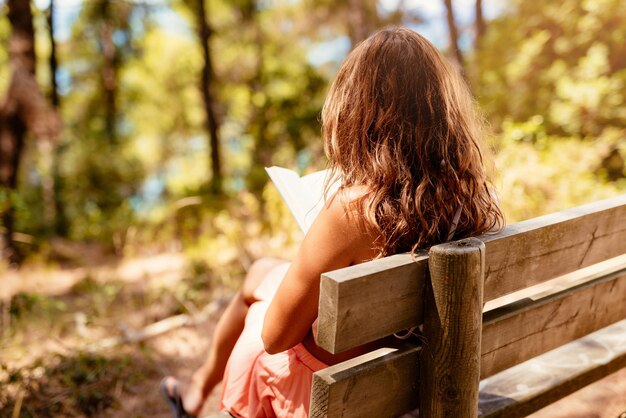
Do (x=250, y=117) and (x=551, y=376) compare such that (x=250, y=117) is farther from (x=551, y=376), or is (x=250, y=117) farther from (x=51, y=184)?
(x=551, y=376)

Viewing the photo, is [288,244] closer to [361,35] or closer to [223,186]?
[361,35]

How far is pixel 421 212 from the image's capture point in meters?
1.52

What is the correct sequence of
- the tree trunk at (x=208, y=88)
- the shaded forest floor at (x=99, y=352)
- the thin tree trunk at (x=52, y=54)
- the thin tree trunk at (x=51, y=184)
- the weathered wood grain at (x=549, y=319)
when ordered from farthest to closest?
the thin tree trunk at (x=52, y=54) < the tree trunk at (x=208, y=88) < the thin tree trunk at (x=51, y=184) < the shaded forest floor at (x=99, y=352) < the weathered wood grain at (x=549, y=319)

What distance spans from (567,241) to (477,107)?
58cm

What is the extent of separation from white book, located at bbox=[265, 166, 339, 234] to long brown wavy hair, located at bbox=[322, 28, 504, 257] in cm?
18

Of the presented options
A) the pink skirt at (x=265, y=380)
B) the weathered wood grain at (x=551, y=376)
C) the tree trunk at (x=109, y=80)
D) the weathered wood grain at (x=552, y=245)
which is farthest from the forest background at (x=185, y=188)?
the pink skirt at (x=265, y=380)

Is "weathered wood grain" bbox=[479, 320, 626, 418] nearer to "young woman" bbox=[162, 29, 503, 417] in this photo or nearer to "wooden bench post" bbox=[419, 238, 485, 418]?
"wooden bench post" bbox=[419, 238, 485, 418]

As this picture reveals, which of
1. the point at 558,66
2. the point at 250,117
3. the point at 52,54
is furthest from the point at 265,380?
the point at 52,54

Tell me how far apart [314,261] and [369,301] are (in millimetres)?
233

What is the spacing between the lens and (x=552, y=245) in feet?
5.47

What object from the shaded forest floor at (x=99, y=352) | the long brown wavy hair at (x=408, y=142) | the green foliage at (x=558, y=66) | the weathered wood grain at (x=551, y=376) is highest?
the green foliage at (x=558, y=66)

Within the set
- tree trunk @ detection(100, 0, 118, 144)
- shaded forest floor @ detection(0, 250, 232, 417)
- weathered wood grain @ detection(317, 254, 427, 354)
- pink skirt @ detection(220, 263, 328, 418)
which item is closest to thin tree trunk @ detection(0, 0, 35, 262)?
shaded forest floor @ detection(0, 250, 232, 417)

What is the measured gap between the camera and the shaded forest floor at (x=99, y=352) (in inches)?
126

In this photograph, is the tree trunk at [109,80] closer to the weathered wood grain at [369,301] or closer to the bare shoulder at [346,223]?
the bare shoulder at [346,223]
